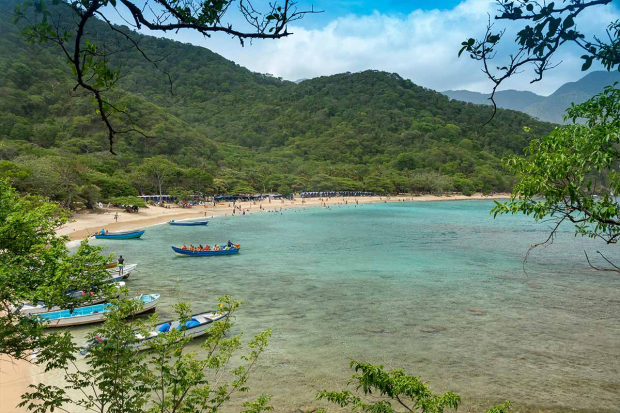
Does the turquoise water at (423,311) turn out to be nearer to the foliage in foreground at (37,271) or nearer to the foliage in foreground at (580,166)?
the foliage in foreground at (37,271)

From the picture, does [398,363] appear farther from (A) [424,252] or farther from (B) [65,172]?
(B) [65,172]

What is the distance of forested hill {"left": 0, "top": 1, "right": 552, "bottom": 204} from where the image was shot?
6334 cm

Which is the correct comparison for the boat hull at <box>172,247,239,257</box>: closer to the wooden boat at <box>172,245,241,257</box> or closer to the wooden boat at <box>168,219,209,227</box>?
the wooden boat at <box>172,245,241,257</box>

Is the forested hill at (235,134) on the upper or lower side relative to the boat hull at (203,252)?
upper

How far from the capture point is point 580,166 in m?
5.36

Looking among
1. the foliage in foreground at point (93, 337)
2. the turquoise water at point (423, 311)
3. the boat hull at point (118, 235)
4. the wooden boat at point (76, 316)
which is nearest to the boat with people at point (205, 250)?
the turquoise water at point (423, 311)

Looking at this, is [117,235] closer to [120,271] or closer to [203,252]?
[203,252]

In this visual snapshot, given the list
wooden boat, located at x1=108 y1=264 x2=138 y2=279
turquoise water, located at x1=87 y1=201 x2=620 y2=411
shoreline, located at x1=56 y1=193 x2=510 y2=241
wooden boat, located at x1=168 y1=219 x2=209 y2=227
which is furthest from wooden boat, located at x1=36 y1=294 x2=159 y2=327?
wooden boat, located at x1=168 y1=219 x2=209 y2=227

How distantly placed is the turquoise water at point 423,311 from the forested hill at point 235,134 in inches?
552

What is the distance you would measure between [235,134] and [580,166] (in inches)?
5725

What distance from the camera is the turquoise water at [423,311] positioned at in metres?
10.5

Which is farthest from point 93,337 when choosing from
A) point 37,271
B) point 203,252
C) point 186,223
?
point 186,223

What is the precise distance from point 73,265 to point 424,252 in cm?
2805

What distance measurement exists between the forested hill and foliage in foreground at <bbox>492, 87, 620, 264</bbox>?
73.3 ft
